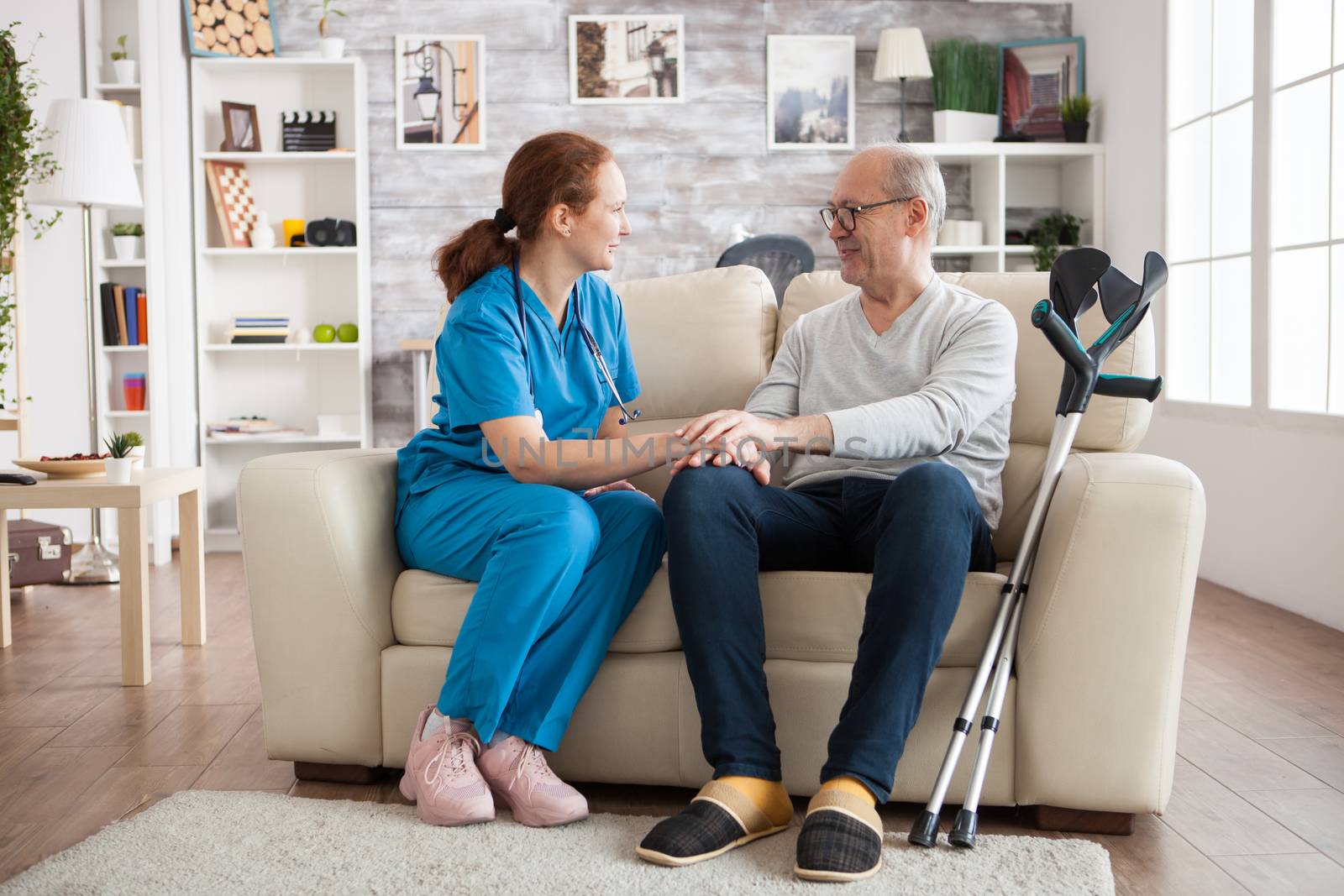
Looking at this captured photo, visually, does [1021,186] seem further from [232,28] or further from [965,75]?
[232,28]

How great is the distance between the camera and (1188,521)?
5.61 feet

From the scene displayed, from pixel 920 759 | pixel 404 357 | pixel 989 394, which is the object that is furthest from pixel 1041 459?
pixel 404 357

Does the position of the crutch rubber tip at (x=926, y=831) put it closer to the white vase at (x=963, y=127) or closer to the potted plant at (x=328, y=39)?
the white vase at (x=963, y=127)

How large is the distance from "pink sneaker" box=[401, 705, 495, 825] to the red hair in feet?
2.52

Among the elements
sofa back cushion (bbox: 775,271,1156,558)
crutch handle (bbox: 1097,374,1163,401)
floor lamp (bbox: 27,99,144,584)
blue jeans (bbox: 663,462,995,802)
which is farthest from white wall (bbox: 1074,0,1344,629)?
floor lamp (bbox: 27,99,144,584)

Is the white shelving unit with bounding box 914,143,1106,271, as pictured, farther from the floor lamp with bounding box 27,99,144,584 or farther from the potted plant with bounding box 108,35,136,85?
the potted plant with bounding box 108,35,136,85

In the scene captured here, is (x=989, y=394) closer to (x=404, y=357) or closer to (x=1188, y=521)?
(x=1188, y=521)

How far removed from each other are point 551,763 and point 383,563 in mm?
445

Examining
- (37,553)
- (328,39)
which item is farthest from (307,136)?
(37,553)

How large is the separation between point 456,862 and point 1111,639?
3.28 feet

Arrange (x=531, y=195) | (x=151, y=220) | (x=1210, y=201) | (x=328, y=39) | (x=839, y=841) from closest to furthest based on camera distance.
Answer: (x=839, y=841) → (x=531, y=195) → (x=1210, y=201) → (x=151, y=220) → (x=328, y=39)

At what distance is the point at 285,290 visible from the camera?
504 centimetres

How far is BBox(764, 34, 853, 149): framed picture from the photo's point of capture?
16.6 feet

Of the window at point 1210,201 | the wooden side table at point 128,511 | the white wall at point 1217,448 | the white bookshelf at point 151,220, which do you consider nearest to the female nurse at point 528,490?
the wooden side table at point 128,511
